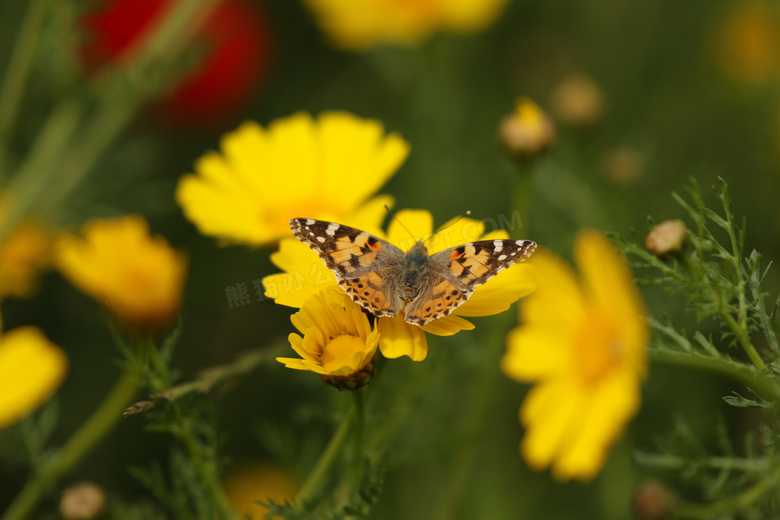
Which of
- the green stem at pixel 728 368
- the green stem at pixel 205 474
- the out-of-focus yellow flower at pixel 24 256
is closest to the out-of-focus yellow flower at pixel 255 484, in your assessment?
the out-of-focus yellow flower at pixel 24 256

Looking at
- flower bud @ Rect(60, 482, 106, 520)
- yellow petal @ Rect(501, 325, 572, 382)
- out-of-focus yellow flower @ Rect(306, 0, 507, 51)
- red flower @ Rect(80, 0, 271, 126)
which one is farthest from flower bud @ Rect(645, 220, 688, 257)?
red flower @ Rect(80, 0, 271, 126)

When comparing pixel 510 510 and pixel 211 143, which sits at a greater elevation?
pixel 211 143

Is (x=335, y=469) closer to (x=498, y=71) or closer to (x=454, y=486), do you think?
(x=454, y=486)

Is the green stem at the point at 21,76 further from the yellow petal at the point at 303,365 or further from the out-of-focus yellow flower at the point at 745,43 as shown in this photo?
the out-of-focus yellow flower at the point at 745,43

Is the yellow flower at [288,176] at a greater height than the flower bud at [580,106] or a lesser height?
greater

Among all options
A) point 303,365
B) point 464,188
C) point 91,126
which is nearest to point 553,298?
point 303,365

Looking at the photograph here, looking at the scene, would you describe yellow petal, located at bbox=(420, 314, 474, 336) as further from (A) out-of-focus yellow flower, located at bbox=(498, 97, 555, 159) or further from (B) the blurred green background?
(A) out-of-focus yellow flower, located at bbox=(498, 97, 555, 159)

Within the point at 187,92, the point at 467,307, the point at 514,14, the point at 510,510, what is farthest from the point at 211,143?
the point at 467,307
